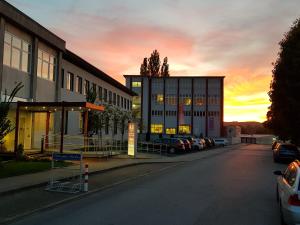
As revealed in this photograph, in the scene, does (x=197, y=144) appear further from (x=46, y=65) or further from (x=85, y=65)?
(x=46, y=65)

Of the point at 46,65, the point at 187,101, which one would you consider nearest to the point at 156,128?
the point at 187,101

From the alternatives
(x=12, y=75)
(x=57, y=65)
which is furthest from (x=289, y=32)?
(x=12, y=75)

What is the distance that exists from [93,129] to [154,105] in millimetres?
63803

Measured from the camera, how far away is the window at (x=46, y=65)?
3120cm

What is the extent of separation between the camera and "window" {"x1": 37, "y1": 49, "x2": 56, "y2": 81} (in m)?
31.2

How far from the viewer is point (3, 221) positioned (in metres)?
9.65

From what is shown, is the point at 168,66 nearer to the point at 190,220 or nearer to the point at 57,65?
the point at 57,65

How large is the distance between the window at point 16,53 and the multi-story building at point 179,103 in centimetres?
7444

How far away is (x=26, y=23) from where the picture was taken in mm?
27688

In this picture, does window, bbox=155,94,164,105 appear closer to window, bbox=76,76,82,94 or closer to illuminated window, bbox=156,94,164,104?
illuminated window, bbox=156,94,164,104

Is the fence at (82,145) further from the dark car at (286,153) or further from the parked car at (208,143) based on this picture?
the parked car at (208,143)

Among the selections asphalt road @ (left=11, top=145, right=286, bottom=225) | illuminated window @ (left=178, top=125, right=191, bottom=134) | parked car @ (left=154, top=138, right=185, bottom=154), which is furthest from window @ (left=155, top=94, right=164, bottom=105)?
asphalt road @ (left=11, top=145, right=286, bottom=225)

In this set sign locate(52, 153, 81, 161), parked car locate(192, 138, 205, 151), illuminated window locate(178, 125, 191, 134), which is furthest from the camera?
illuminated window locate(178, 125, 191, 134)

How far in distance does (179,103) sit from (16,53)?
259ft
